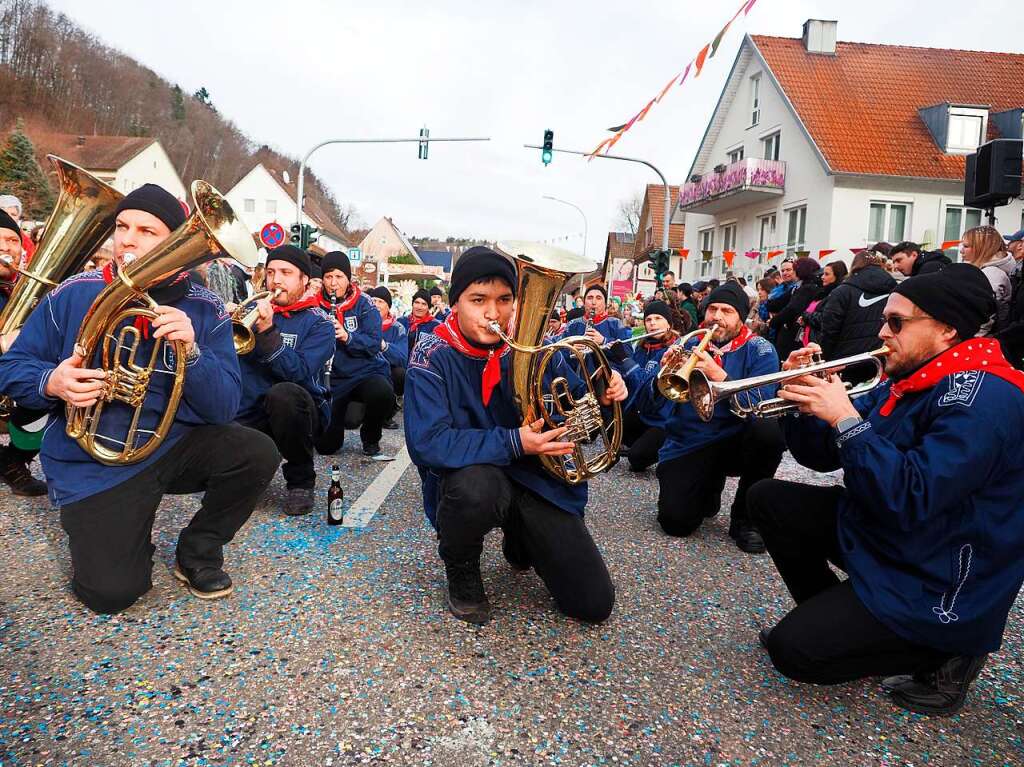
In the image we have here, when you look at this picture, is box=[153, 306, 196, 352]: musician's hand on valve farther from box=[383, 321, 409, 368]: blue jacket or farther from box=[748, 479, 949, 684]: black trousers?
box=[383, 321, 409, 368]: blue jacket

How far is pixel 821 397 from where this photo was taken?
2508 millimetres

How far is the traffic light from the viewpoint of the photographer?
17172 millimetres

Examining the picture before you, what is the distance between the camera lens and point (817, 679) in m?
2.47

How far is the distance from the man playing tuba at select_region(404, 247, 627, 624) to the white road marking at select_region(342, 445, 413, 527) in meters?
0.85

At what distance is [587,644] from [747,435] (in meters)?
1.90

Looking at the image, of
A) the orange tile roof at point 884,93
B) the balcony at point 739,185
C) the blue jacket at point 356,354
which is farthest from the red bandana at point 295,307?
the balcony at point 739,185

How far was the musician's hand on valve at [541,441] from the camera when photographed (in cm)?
282

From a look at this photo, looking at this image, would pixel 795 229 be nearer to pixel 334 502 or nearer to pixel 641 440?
pixel 641 440

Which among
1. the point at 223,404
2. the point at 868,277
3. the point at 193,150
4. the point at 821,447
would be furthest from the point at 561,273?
the point at 193,150

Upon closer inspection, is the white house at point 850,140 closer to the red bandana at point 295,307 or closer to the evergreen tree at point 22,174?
the red bandana at point 295,307

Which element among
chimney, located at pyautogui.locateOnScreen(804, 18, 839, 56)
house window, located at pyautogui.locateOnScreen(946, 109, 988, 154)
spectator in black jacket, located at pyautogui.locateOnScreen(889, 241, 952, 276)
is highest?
chimney, located at pyautogui.locateOnScreen(804, 18, 839, 56)

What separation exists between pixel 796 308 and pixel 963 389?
605 centimetres

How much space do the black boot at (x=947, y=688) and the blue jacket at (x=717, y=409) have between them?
196 centimetres

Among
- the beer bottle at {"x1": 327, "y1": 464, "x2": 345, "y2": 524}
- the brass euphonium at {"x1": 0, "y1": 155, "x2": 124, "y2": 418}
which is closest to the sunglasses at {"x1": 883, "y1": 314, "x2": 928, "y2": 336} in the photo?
the beer bottle at {"x1": 327, "y1": 464, "x2": 345, "y2": 524}
